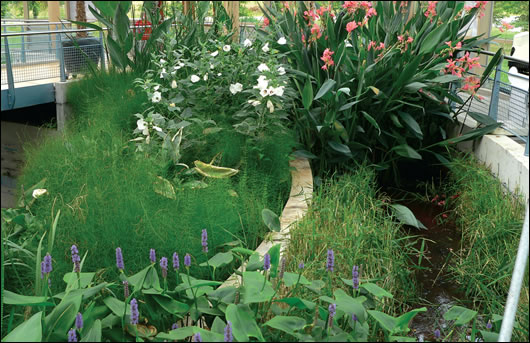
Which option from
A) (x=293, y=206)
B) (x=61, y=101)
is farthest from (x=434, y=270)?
(x=61, y=101)

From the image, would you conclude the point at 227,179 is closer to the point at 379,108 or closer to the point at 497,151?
the point at 379,108

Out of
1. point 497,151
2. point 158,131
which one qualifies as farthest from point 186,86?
point 497,151

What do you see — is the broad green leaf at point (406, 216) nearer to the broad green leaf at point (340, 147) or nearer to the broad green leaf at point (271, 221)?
the broad green leaf at point (340, 147)

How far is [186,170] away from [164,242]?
1096 millimetres

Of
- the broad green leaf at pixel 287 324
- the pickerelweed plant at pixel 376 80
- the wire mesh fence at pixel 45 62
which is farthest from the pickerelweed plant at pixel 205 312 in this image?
the wire mesh fence at pixel 45 62

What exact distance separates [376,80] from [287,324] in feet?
8.69

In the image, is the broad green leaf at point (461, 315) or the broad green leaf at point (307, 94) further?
the broad green leaf at point (307, 94)

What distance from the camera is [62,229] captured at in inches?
108

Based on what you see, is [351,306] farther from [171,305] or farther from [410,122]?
[410,122]

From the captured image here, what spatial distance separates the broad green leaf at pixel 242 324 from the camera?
1671 mm

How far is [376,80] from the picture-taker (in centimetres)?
407

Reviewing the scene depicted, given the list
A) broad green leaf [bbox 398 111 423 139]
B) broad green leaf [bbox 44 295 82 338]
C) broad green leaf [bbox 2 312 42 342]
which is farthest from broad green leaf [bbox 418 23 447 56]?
broad green leaf [bbox 2 312 42 342]

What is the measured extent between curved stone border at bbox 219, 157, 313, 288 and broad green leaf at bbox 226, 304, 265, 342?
0.50m

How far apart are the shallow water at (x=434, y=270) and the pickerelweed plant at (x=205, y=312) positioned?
262 mm
